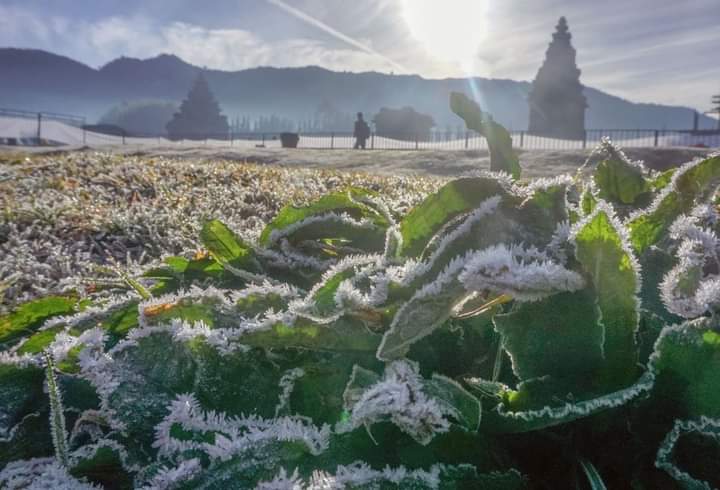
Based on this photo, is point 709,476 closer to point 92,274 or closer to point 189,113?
point 92,274

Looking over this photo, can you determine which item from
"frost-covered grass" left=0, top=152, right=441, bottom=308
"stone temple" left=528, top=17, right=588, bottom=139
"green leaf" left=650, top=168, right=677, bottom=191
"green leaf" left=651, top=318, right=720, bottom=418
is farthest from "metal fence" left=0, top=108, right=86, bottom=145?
"green leaf" left=651, top=318, right=720, bottom=418

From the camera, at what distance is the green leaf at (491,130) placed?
103cm

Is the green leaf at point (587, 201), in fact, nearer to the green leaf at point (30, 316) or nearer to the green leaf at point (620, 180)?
the green leaf at point (620, 180)

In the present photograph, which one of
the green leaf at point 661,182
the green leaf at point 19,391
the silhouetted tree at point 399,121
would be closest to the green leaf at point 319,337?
the green leaf at point 19,391

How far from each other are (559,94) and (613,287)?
58.2m

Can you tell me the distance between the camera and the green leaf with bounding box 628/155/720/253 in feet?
3.05

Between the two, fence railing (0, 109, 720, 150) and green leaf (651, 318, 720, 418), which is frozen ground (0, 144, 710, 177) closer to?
green leaf (651, 318, 720, 418)

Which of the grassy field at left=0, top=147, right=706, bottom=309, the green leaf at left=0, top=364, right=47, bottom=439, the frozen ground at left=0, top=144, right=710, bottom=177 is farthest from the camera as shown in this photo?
the frozen ground at left=0, top=144, right=710, bottom=177

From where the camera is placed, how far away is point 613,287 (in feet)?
2.23

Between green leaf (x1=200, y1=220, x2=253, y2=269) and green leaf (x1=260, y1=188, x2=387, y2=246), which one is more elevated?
green leaf (x1=260, y1=188, x2=387, y2=246)

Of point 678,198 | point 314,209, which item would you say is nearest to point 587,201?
point 678,198

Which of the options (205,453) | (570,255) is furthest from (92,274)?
(570,255)

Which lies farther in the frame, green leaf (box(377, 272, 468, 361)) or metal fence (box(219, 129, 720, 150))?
metal fence (box(219, 129, 720, 150))

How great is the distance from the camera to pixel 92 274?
286 cm
